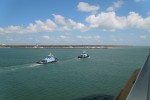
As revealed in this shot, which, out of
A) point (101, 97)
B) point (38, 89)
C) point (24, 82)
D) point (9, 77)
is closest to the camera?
point (101, 97)

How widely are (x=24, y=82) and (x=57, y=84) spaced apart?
720 centimetres

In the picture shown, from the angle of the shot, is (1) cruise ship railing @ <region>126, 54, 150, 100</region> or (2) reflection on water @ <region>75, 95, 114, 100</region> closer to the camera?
(1) cruise ship railing @ <region>126, 54, 150, 100</region>

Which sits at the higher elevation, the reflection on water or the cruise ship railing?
the cruise ship railing

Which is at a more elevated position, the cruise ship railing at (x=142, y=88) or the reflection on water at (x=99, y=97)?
the cruise ship railing at (x=142, y=88)

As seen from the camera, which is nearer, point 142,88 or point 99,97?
point 142,88

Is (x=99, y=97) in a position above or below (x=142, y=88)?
below

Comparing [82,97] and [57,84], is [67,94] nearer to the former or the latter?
[82,97]

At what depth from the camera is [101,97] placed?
102 feet

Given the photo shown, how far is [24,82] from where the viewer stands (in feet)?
147

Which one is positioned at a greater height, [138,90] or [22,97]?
[138,90]

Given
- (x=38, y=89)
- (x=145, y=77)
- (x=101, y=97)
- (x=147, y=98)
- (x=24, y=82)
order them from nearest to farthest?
1. (x=147, y=98)
2. (x=145, y=77)
3. (x=101, y=97)
4. (x=38, y=89)
5. (x=24, y=82)

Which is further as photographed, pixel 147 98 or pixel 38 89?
pixel 38 89

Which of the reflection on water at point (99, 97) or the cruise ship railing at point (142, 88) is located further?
the reflection on water at point (99, 97)

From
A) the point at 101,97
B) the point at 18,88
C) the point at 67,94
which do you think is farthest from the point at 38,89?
the point at 101,97
